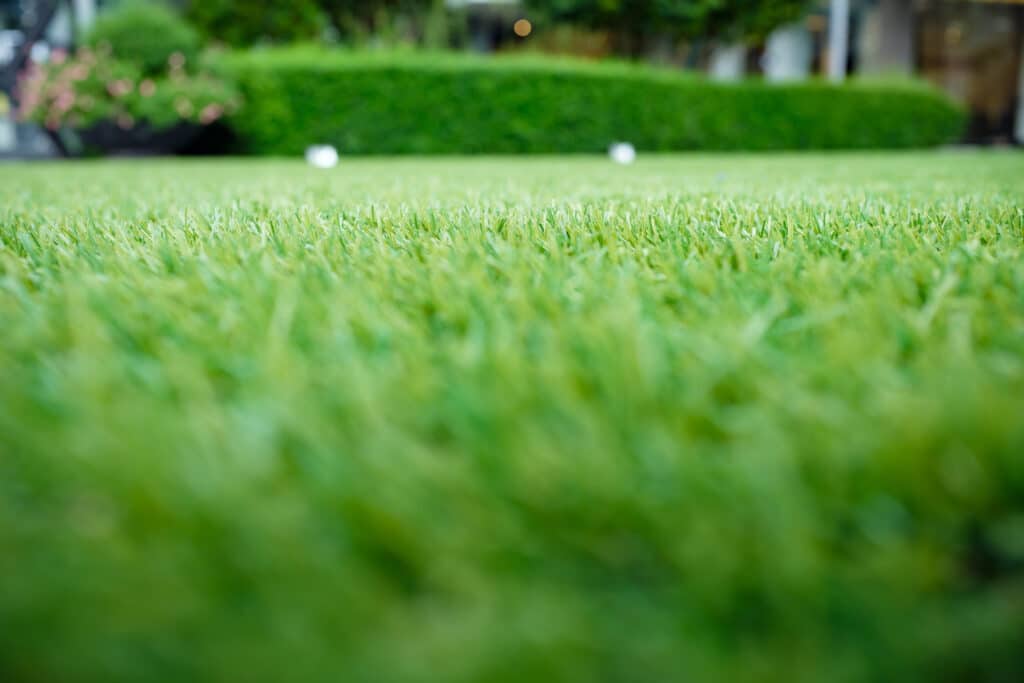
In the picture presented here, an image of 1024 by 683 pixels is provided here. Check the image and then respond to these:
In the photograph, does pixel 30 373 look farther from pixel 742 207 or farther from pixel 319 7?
pixel 319 7

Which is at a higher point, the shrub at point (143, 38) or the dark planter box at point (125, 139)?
the shrub at point (143, 38)

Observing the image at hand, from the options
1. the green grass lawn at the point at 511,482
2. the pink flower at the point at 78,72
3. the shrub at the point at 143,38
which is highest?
the shrub at the point at 143,38

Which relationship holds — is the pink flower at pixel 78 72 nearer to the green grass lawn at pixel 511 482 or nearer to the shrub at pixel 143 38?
the shrub at pixel 143 38

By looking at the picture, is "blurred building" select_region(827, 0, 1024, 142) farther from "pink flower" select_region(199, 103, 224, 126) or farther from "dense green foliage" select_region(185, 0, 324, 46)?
"pink flower" select_region(199, 103, 224, 126)

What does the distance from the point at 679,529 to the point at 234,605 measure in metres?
0.32

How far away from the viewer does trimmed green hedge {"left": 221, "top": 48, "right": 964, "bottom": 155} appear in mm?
9727

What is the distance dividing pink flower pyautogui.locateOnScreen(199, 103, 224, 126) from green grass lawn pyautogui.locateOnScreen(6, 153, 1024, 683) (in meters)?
8.45

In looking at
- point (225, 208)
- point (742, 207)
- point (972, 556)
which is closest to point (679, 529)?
point (972, 556)

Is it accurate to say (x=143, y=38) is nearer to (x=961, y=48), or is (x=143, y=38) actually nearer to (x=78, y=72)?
(x=78, y=72)

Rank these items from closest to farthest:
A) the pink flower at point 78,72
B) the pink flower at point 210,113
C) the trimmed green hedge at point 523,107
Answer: the pink flower at point 78,72, the pink flower at point 210,113, the trimmed green hedge at point 523,107

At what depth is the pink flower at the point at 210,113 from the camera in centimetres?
899

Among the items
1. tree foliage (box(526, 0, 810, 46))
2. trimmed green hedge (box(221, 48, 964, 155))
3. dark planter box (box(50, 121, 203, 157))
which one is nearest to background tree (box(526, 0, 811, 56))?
tree foliage (box(526, 0, 810, 46))

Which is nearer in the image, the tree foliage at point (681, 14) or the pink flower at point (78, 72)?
the pink flower at point (78, 72)

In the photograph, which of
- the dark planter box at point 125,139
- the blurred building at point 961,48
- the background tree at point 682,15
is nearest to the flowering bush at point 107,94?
the dark planter box at point 125,139
